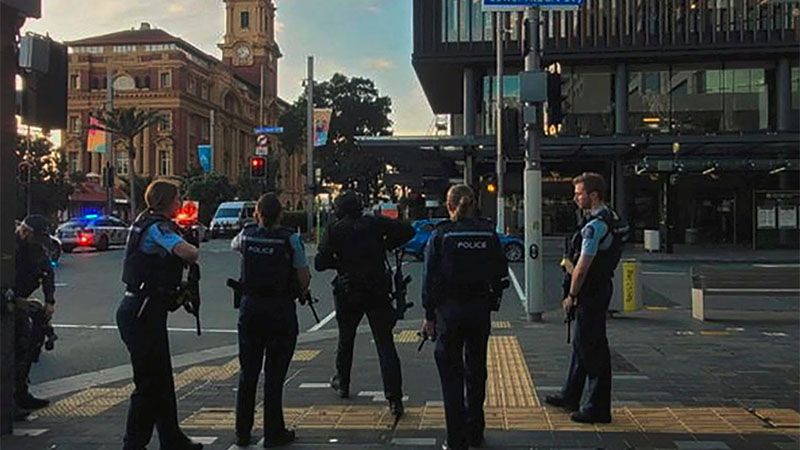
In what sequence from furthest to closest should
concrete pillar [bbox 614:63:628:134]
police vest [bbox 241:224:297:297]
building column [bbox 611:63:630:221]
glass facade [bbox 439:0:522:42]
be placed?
glass facade [bbox 439:0:522:42] < concrete pillar [bbox 614:63:628:134] < building column [bbox 611:63:630:221] < police vest [bbox 241:224:297:297]

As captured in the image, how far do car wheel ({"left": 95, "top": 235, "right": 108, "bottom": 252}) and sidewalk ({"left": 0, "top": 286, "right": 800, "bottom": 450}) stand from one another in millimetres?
25844

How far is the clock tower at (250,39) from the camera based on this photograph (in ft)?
358

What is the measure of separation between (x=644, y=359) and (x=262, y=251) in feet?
17.1

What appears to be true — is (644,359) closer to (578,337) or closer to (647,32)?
(578,337)

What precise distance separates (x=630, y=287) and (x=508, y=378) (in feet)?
18.9

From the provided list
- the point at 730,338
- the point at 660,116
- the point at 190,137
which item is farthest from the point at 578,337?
the point at 190,137

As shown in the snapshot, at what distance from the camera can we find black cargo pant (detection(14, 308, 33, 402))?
7016 mm

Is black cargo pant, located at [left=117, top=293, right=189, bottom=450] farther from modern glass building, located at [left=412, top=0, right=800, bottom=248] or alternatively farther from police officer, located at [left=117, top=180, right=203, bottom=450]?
modern glass building, located at [left=412, top=0, right=800, bottom=248]

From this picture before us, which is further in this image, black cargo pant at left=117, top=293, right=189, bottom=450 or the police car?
the police car

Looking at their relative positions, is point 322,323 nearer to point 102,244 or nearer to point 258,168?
point 258,168

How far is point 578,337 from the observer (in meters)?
6.53

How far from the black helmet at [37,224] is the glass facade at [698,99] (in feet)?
107

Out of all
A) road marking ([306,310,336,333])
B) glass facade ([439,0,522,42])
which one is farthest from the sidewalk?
glass facade ([439,0,522,42])

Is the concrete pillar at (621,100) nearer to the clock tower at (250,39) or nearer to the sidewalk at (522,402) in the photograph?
the sidewalk at (522,402)
